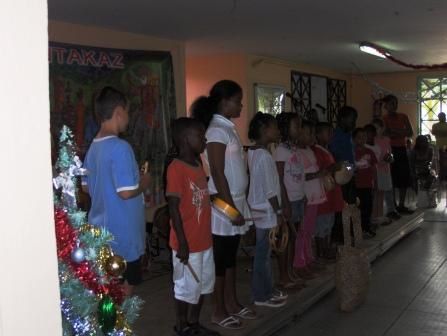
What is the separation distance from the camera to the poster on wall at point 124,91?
220 inches

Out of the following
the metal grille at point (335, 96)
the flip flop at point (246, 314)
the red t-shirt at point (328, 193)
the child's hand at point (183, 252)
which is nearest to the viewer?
the child's hand at point (183, 252)

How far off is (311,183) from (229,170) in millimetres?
1526

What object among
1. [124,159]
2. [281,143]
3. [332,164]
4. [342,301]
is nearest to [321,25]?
[332,164]

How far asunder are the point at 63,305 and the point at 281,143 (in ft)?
9.64

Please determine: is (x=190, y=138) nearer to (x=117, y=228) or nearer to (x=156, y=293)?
(x=117, y=228)

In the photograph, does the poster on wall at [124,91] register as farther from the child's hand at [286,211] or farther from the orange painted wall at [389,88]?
the orange painted wall at [389,88]

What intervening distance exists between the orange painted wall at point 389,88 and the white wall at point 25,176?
1349 cm

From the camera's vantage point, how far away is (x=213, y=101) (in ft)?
11.8

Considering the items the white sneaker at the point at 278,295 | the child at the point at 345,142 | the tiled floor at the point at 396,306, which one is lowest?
the tiled floor at the point at 396,306

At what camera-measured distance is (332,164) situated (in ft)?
16.9

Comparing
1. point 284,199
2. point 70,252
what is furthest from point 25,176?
point 284,199

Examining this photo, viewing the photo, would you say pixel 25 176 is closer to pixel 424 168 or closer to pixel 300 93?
pixel 424 168

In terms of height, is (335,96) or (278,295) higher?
(335,96)

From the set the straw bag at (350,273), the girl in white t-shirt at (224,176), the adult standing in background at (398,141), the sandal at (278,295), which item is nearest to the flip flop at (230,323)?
the girl in white t-shirt at (224,176)
